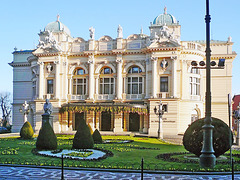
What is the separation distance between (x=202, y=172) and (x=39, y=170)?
24.3 ft

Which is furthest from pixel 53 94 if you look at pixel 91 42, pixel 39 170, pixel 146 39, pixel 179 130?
pixel 39 170

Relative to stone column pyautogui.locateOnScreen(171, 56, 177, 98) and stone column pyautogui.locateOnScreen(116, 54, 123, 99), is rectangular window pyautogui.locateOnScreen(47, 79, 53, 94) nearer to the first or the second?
stone column pyautogui.locateOnScreen(116, 54, 123, 99)

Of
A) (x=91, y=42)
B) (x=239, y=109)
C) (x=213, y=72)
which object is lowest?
(x=239, y=109)

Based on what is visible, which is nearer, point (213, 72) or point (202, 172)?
point (202, 172)

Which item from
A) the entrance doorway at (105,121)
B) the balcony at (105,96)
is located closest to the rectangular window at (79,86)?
the balcony at (105,96)

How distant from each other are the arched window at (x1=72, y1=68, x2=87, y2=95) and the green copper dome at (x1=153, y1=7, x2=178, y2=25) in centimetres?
1445

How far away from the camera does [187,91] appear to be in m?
47.1

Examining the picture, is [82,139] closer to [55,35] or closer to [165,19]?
[55,35]

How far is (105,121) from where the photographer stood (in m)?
50.9

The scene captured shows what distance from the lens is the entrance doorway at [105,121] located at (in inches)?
1996

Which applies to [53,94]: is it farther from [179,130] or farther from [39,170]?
[39,170]

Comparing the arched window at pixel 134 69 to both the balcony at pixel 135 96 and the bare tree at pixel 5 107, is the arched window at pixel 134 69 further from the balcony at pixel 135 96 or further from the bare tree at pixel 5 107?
the bare tree at pixel 5 107

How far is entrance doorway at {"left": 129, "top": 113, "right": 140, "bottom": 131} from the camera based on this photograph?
49625mm

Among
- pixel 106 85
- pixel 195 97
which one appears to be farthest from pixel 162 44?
pixel 106 85
